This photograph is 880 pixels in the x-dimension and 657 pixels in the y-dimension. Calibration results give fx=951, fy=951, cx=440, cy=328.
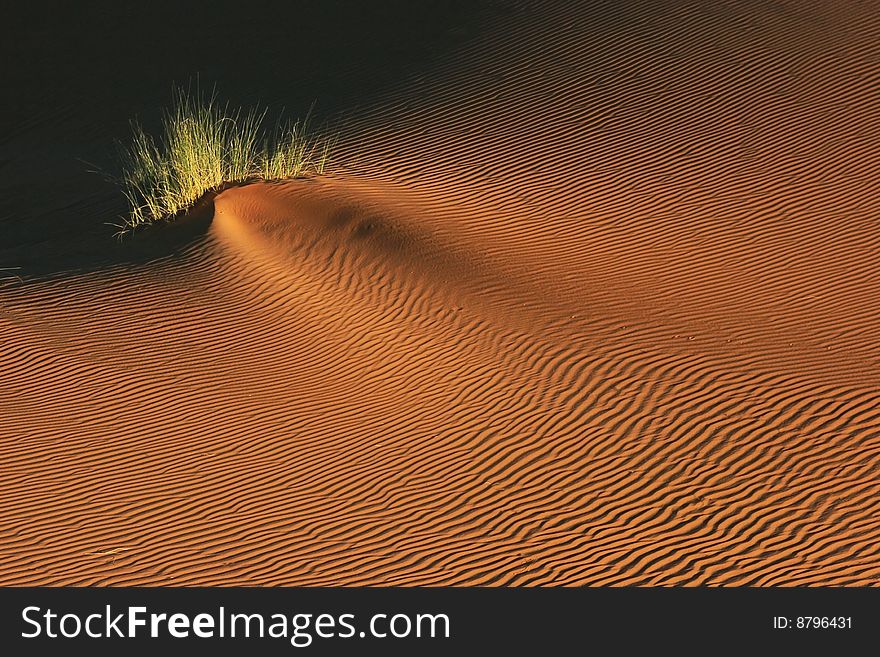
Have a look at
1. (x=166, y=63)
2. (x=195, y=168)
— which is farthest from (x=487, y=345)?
(x=166, y=63)

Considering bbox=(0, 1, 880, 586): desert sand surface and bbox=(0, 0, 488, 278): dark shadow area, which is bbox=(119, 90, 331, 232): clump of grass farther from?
bbox=(0, 0, 488, 278): dark shadow area

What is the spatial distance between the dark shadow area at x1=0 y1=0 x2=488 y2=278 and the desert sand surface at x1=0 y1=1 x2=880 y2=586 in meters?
0.33

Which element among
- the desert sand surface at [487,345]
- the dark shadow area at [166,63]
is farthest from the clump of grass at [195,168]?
the dark shadow area at [166,63]

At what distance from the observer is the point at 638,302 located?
991 centimetres

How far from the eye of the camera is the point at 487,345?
914 cm

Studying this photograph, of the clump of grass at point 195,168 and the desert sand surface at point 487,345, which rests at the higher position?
the clump of grass at point 195,168

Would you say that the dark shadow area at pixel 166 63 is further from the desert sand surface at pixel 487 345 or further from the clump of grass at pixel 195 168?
the clump of grass at pixel 195 168

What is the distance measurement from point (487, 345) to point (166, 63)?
44.4 ft

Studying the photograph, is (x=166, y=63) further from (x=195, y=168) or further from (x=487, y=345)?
(x=487, y=345)

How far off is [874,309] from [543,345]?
3438 millimetres

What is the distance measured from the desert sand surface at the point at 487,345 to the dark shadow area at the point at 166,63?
1.07ft

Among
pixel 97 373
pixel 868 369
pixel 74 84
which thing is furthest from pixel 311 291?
pixel 74 84

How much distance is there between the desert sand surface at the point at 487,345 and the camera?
661cm

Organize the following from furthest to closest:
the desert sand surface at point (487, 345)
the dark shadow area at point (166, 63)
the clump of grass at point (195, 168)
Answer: the dark shadow area at point (166, 63) → the clump of grass at point (195, 168) → the desert sand surface at point (487, 345)
